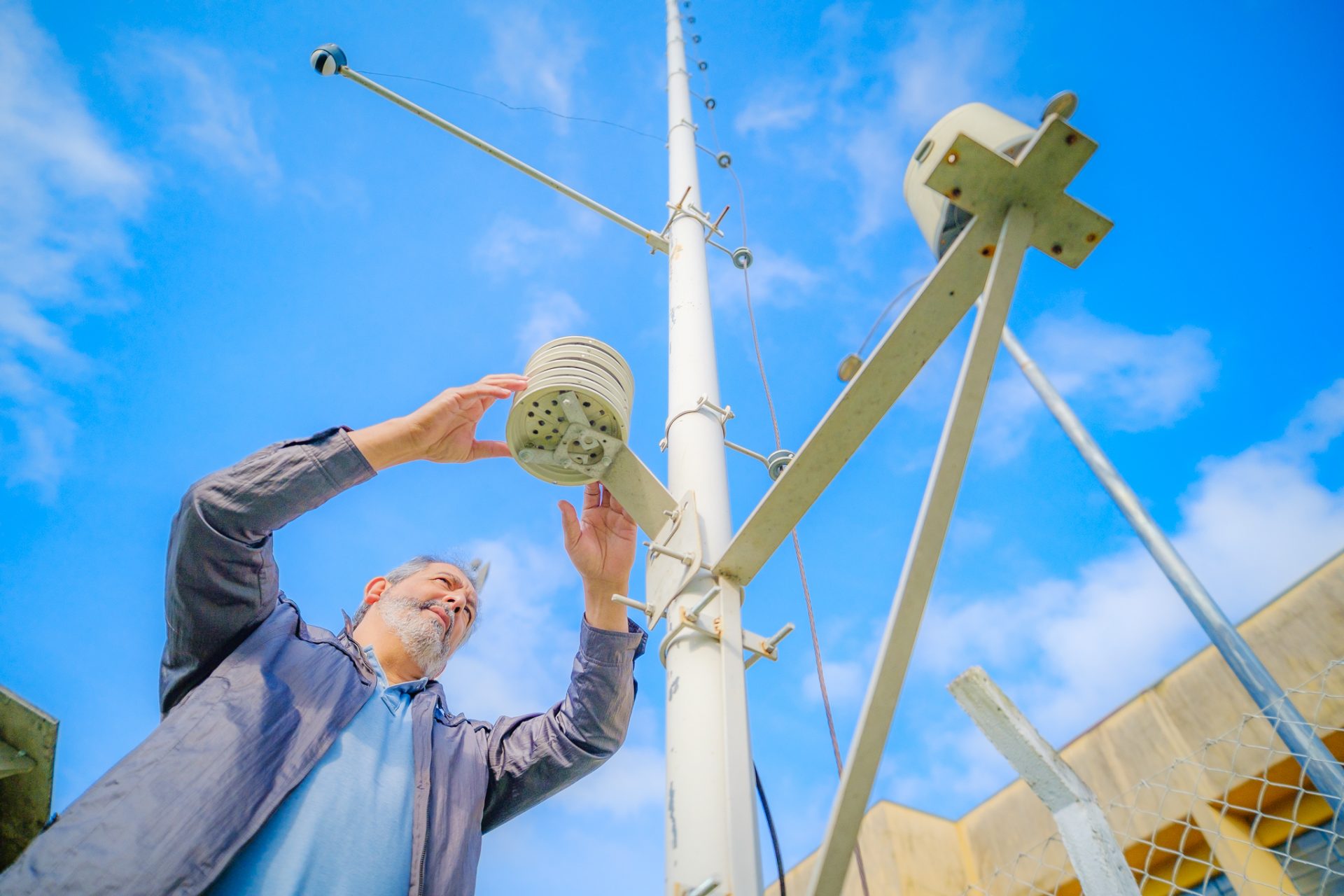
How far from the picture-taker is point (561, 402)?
223 cm

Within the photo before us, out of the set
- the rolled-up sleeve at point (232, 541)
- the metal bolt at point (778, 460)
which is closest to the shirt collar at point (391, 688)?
the rolled-up sleeve at point (232, 541)

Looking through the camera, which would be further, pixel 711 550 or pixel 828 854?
pixel 711 550

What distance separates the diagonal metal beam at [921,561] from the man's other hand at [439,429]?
1308 mm

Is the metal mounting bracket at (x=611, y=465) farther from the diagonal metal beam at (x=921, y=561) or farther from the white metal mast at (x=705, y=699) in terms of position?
the diagonal metal beam at (x=921, y=561)

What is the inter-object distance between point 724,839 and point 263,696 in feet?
4.46

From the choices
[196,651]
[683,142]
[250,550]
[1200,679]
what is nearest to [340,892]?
[196,651]

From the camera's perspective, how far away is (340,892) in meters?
1.83

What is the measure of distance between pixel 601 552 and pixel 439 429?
70 cm

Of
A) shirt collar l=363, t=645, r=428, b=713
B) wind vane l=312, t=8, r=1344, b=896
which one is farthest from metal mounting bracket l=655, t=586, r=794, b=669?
shirt collar l=363, t=645, r=428, b=713

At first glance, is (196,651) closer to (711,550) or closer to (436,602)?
(436,602)

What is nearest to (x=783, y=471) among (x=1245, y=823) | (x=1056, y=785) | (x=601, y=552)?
(x=601, y=552)

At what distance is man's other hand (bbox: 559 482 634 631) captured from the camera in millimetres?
2496

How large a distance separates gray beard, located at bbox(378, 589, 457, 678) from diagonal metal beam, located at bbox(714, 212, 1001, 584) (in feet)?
5.25

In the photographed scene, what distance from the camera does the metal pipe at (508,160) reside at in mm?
4047
